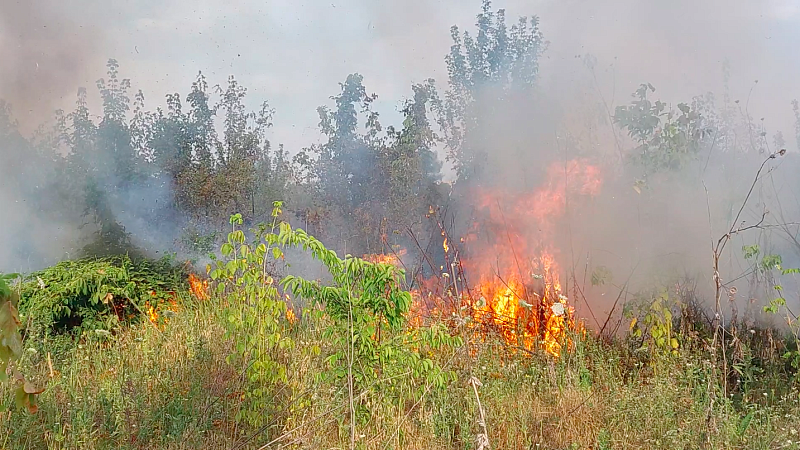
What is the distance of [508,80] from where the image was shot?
29.4 feet

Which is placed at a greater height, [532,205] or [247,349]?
[532,205]

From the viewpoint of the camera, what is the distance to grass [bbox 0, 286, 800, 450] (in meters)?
4.17

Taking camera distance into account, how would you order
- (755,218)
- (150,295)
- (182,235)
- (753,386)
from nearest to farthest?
(753,386) → (755,218) → (150,295) → (182,235)

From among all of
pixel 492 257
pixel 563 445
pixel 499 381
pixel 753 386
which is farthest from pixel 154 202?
pixel 753 386

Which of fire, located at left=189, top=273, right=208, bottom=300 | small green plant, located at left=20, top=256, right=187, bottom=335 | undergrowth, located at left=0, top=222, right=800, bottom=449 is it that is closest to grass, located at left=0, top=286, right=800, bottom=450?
undergrowth, located at left=0, top=222, right=800, bottom=449

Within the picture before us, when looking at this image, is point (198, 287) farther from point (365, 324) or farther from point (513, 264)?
point (365, 324)

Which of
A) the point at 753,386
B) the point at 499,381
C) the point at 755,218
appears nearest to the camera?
the point at 499,381

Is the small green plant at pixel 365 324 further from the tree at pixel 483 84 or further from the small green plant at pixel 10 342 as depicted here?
the tree at pixel 483 84

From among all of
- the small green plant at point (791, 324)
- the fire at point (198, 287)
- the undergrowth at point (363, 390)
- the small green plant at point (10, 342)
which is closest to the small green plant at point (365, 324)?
the undergrowth at point (363, 390)

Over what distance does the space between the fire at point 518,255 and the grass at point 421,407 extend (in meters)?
0.78

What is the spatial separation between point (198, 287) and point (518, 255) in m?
3.71

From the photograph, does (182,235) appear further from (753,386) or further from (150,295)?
(753,386)

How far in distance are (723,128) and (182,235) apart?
6945mm

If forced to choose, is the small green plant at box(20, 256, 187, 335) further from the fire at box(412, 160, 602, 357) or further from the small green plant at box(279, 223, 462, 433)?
the small green plant at box(279, 223, 462, 433)
